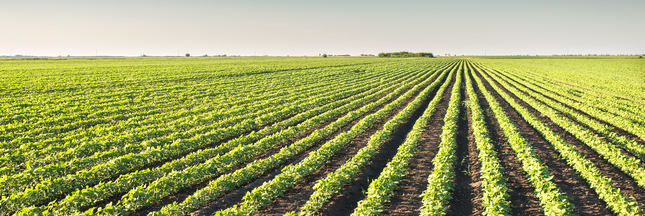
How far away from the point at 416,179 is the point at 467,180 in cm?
164

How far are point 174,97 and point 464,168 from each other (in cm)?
2135

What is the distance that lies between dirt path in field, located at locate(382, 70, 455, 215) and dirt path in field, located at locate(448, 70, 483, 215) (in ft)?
2.83

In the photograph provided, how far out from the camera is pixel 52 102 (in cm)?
1892

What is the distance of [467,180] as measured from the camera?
8641mm

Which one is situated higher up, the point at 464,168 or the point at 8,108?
the point at 8,108

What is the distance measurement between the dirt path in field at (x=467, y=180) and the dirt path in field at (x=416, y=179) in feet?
2.83

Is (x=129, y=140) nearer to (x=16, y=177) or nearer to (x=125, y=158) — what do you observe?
(x=125, y=158)

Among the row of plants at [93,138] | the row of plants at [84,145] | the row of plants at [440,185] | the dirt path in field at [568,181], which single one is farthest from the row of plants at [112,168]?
the dirt path in field at [568,181]

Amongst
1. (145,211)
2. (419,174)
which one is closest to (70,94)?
(145,211)

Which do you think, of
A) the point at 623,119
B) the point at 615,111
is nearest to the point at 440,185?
the point at 623,119

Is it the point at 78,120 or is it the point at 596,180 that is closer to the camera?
the point at 596,180

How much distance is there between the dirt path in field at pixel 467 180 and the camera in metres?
7.14

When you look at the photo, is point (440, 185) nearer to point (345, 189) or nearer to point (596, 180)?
point (345, 189)

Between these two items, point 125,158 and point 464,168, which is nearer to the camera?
point 125,158
